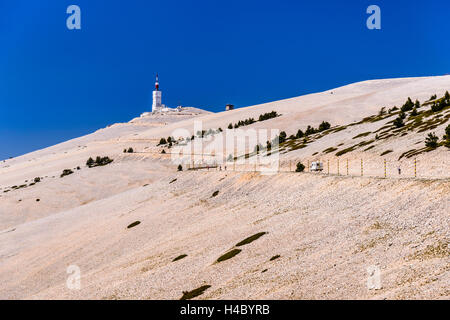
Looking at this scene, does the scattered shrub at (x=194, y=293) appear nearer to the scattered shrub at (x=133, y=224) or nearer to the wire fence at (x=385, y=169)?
the wire fence at (x=385, y=169)

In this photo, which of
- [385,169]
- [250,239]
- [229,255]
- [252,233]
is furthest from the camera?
[385,169]

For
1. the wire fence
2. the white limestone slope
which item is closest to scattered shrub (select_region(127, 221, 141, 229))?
the white limestone slope

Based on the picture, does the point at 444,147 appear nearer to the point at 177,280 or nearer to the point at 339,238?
the point at 339,238

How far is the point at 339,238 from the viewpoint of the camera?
2377cm

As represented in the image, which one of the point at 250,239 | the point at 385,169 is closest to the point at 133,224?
the point at 250,239

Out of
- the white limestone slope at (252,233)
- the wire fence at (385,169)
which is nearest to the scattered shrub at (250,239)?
the white limestone slope at (252,233)

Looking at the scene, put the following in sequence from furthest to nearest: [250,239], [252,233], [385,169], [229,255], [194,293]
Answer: [385,169] < [252,233] < [250,239] < [229,255] < [194,293]

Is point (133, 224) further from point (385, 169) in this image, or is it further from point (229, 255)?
point (385, 169)

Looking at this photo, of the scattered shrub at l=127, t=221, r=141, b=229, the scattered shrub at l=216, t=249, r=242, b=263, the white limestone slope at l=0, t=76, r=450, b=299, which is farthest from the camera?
the scattered shrub at l=127, t=221, r=141, b=229

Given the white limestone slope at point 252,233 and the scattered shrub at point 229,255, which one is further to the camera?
the scattered shrub at point 229,255

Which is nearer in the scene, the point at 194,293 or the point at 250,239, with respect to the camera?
the point at 194,293

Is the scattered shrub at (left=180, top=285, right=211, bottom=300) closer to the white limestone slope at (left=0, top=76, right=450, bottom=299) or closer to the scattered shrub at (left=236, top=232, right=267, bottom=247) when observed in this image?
the white limestone slope at (left=0, top=76, right=450, bottom=299)

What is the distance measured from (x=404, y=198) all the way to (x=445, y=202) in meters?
3.32
